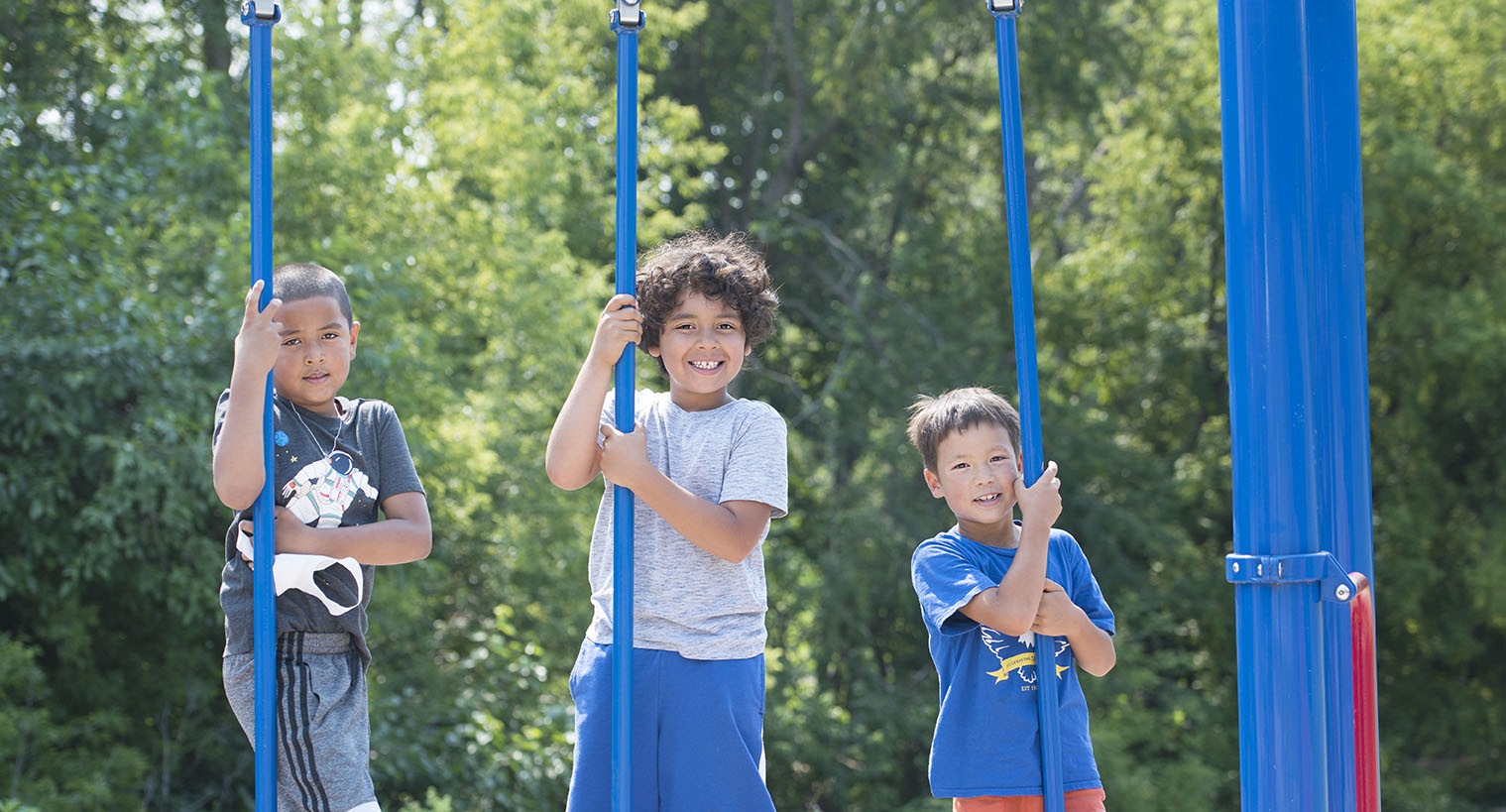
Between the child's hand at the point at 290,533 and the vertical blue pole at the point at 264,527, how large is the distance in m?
0.04

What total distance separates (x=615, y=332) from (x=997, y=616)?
2.52ft

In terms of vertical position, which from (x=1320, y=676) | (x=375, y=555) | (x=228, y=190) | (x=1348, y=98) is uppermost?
(x=228, y=190)

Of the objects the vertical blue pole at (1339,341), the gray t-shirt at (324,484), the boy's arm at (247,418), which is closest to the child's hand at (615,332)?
the gray t-shirt at (324,484)

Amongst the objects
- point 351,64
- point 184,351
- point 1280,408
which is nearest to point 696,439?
point 1280,408

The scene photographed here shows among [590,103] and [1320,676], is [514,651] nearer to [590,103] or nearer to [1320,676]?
[590,103]

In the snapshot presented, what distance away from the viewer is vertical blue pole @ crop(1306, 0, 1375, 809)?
2.23 meters

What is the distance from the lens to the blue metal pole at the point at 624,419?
7.34 ft

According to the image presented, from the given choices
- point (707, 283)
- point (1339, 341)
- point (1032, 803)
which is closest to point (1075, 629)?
point (1032, 803)

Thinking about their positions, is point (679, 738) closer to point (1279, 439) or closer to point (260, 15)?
point (1279, 439)

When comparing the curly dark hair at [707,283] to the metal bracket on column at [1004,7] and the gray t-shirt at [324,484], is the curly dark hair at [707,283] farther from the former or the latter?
the metal bracket on column at [1004,7]

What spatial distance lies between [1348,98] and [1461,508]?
473 inches

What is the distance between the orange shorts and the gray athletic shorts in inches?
39.8

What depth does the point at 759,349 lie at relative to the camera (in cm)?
1166

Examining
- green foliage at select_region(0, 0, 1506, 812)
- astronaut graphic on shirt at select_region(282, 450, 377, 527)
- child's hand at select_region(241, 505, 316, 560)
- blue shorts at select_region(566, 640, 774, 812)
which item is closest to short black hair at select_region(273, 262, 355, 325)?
astronaut graphic on shirt at select_region(282, 450, 377, 527)
